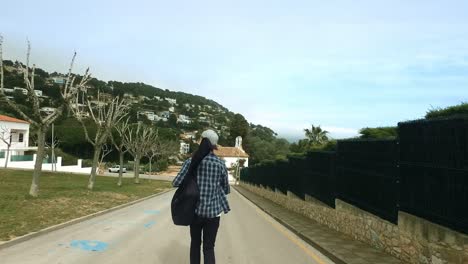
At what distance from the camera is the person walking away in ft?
19.1

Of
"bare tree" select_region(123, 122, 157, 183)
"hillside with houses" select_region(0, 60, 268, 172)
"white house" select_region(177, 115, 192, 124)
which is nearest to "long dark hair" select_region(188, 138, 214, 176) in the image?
"hillside with houses" select_region(0, 60, 268, 172)

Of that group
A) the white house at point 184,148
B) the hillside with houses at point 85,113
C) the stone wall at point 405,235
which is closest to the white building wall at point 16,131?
the hillside with houses at point 85,113

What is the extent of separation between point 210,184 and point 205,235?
2.02 feet

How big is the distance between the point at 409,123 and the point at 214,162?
174 inches

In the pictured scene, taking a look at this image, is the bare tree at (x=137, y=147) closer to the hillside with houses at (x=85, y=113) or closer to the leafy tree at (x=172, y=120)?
the hillside with houses at (x=85, y=113)

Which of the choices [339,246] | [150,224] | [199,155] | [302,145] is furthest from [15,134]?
[199,155]

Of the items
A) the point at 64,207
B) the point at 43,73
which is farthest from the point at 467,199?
the point at 43,73

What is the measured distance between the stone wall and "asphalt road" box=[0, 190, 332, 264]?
1283 millimetres

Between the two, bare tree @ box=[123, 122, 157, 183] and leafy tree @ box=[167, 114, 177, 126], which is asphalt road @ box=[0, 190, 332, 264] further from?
leafy tree @ box=[167, 114, 177, 126]

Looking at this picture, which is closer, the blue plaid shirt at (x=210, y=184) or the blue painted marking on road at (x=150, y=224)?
the blue plaid shirt at (x=210, y=184)

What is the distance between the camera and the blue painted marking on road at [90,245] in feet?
31.3

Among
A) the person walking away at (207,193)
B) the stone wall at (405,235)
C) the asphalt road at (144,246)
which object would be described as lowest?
the asphalt road at (144,246)

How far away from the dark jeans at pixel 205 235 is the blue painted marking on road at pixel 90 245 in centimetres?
399

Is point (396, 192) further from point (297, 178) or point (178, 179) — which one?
point (297, 178)
